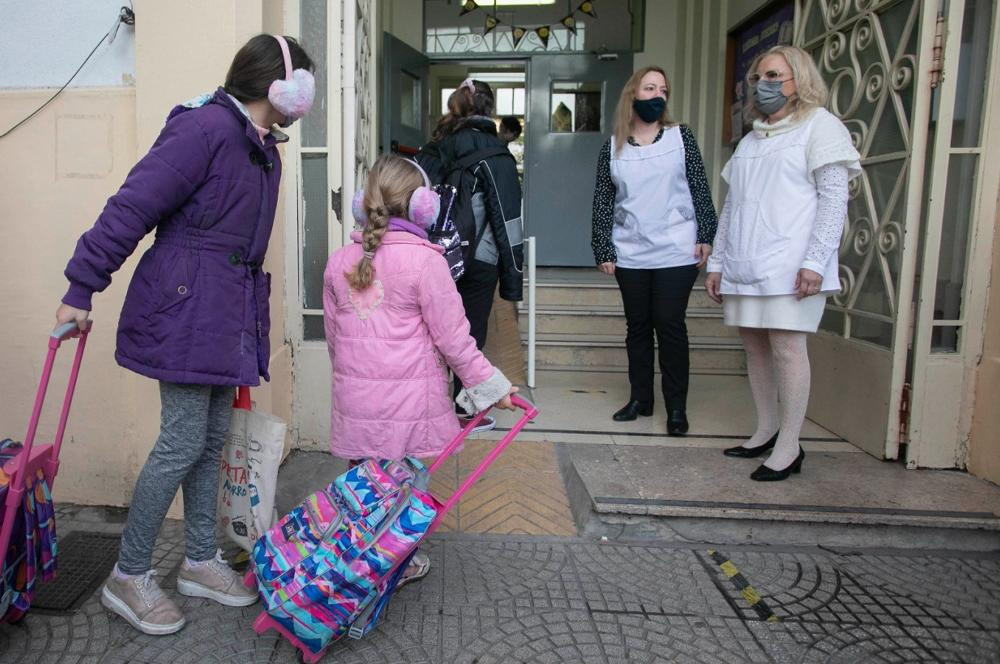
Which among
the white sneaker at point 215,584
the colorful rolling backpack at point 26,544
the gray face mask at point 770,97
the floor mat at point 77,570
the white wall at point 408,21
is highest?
the white wall at point 408,21

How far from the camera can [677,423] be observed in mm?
4008

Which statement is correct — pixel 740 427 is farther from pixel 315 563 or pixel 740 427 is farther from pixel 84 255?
pixel 84 255

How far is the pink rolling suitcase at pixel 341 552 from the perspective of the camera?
205 cm

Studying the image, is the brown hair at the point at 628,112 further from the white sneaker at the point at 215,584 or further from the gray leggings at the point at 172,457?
the white sneaker at the point at 215,584

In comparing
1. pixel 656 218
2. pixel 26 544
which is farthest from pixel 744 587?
pixel 26 544

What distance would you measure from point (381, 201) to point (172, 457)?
100 cm

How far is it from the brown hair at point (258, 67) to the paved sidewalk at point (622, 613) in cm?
162

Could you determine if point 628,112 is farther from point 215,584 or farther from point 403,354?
point 215,584

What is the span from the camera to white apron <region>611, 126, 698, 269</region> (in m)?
3.88

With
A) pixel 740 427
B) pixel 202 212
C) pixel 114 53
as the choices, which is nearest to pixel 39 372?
pixel 114 53

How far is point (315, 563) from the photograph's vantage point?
207cm

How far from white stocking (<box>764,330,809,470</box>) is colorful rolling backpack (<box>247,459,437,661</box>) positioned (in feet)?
6.01

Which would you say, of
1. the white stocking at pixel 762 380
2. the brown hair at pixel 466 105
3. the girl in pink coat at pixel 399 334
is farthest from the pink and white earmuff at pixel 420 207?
the white stocking at pixel 762 380

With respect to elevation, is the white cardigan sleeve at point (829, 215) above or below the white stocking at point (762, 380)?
above
